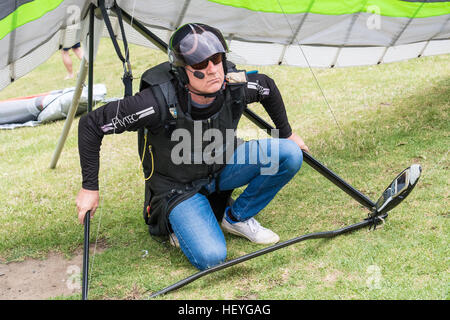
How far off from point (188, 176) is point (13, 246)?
149 centimetres

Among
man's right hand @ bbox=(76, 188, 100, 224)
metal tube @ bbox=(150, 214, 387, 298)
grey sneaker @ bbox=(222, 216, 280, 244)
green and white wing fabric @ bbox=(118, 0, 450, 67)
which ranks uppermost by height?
green and white wing fabric @ bbox=(118, 0, 450, 67)

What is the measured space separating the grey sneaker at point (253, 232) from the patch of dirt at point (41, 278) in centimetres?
95

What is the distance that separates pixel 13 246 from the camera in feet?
12.2

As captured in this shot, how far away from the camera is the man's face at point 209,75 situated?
2.88 m

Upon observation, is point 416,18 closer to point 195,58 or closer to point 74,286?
point 195,58

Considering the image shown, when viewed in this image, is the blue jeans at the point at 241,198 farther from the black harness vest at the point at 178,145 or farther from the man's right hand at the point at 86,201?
the man's right hand at the point at 86,201

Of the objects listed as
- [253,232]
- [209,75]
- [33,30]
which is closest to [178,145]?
[209,75]

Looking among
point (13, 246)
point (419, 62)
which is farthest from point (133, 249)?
point (419, 62)

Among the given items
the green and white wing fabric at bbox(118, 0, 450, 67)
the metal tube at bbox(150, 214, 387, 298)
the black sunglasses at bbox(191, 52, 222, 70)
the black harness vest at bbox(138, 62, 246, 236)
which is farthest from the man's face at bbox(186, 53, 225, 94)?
the metal tube at bbox(150, 214, 387, 298)

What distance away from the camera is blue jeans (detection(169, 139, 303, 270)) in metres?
3.09

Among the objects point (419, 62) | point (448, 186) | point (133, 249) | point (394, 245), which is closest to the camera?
point (394, 245)

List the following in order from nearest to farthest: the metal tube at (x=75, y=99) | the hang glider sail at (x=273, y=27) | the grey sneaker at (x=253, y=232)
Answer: the hang glider sail at (x=273, y=27) → the grey sneaker at (x=253, y=232) → the metal tube at (x=75, y=99)
